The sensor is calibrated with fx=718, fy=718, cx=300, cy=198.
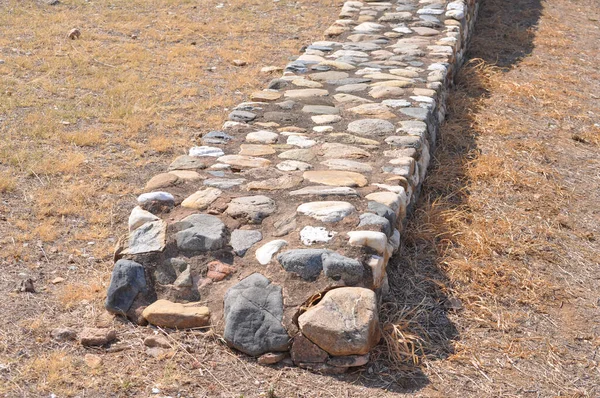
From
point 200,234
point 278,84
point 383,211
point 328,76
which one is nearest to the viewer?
point 200,234

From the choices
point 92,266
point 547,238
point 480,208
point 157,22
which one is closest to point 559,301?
point 547,238

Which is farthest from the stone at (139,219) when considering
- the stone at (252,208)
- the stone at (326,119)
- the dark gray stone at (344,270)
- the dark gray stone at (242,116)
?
the stone at (326,119)

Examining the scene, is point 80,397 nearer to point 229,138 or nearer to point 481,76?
point 229,138

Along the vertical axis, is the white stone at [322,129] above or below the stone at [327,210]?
below

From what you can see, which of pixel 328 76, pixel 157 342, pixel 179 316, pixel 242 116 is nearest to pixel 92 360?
pixel 157 342

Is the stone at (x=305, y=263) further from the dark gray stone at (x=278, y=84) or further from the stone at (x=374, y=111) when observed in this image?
the dark gray stone at (x=278, y=84)

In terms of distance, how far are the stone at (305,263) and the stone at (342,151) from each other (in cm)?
113

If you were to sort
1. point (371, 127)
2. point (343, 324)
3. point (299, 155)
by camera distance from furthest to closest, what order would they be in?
point (371, 127)
point (299, 155)
point (343, 324)

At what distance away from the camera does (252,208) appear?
3.48m

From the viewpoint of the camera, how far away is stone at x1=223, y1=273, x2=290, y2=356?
291 cm

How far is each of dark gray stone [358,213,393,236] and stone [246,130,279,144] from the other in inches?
45.9

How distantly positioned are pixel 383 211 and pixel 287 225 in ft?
1.52

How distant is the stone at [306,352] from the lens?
9.45ft

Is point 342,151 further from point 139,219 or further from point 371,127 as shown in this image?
point 139,219
